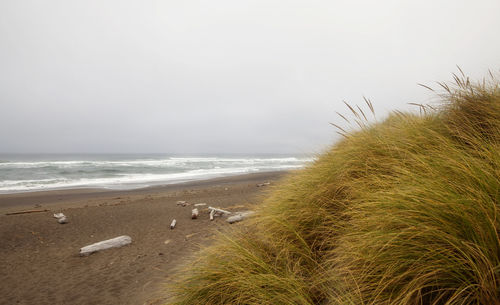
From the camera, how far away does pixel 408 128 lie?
306 cm

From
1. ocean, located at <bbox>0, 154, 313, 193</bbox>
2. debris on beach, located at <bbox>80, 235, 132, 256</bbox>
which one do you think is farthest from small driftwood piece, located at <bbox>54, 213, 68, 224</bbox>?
ocean, located at <bbox>0, 154, 313, 193</bbox>

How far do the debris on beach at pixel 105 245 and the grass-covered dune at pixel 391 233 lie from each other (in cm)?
434

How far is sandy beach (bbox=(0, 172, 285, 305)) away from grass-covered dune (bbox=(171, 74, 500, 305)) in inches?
64.1

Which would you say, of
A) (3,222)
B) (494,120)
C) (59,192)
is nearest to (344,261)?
(494,120)

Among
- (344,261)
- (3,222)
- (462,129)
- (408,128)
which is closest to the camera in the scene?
(344,261)

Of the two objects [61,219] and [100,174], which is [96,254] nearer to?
[61,219]

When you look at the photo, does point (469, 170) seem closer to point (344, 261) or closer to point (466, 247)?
point (466, 247)

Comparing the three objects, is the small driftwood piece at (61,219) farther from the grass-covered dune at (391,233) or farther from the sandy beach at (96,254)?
the grass-covered dune at (391,233)

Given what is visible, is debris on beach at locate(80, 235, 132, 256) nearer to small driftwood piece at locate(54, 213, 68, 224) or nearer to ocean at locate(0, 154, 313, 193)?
small driftwood piece at locate(54, 213, 68, 224)

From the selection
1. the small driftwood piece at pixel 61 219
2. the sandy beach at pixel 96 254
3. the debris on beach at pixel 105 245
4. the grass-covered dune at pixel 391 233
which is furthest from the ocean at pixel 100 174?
the small driftwood piece at pixel 61 219

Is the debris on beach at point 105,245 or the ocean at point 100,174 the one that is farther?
the ocean at point 100,174

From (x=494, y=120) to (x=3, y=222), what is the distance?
12520 mm

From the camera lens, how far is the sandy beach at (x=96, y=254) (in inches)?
156

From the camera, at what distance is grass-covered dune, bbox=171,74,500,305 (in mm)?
1363
